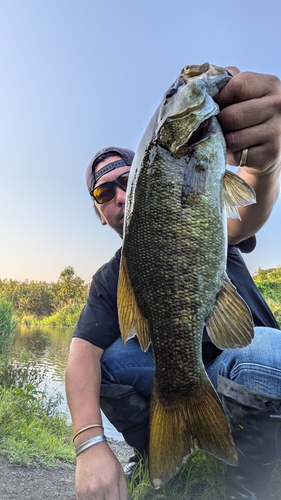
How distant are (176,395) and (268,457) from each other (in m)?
0.90

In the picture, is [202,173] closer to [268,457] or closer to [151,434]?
[151,434]

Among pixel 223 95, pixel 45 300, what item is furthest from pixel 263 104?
pixel 45 300

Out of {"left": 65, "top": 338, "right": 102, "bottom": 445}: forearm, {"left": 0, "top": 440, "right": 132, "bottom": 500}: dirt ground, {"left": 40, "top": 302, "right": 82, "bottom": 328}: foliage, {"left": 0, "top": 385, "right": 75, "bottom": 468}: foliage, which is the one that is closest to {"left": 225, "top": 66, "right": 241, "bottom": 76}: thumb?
{"left": 65, "top": 338, "right": 102, "bottom": 445}: forearm

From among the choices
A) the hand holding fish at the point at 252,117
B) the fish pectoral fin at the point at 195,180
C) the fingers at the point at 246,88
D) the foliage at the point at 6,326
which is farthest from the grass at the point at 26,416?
the fingers at the point at 246,88

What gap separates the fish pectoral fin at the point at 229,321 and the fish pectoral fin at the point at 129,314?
0.23 m

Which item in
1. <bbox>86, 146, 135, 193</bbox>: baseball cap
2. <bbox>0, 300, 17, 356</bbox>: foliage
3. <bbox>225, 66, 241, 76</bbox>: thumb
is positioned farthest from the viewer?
<bbox>0, 300, 17, 356</bbox>: foliage

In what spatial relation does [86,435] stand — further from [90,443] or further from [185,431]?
[185,431]

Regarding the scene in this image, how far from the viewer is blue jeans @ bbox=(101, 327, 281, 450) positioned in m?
1.93

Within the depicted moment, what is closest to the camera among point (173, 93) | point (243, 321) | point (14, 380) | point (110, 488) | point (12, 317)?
point (243, 321)

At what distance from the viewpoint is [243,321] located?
1297mm

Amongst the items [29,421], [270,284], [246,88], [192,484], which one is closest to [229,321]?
[246,88]

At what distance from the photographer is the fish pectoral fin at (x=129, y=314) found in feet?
4.44

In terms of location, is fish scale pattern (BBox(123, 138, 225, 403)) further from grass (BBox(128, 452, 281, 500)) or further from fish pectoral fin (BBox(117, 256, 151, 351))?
grass (BBox(128, 452, 281, 500))

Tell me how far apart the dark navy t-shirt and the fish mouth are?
45.1 inches
